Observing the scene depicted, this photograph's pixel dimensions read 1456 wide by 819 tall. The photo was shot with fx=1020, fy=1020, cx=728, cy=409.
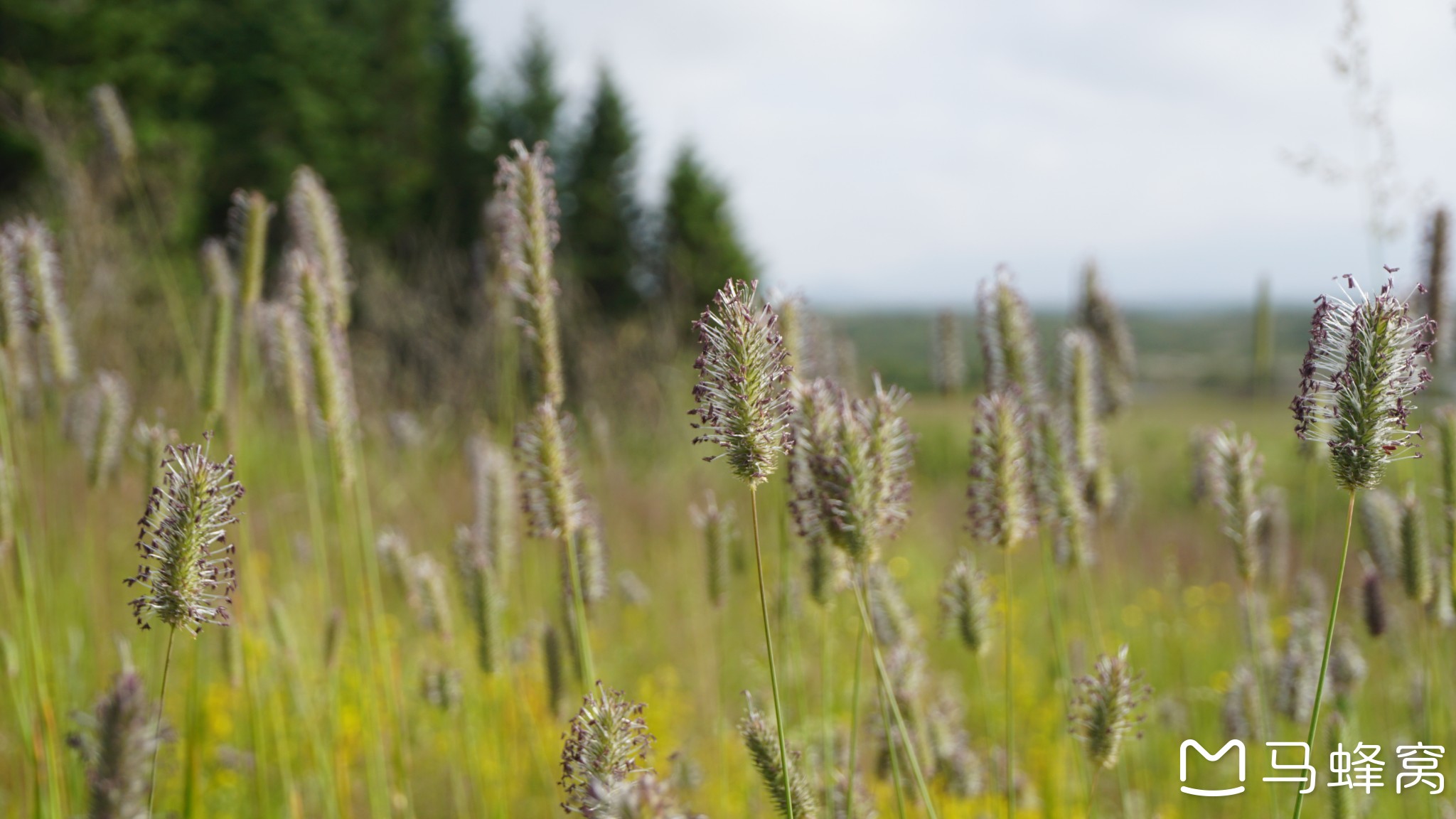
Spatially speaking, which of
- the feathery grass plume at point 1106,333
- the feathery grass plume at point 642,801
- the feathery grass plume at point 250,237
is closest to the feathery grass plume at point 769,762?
the feathery grass plume at point 642,801

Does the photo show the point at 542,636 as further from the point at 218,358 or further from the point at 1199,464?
the point at 1199,464

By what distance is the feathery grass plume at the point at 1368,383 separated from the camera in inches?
55.0

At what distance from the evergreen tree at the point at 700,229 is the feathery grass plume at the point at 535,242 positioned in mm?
22248

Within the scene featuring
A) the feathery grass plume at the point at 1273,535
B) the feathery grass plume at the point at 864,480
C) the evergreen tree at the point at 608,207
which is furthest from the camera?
the evergreen tree at the point at 608,207

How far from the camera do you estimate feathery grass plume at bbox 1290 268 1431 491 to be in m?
1.40

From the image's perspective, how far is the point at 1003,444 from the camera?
1.93 metres

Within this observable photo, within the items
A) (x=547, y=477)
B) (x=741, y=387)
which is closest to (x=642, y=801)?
(x=741, y=387)

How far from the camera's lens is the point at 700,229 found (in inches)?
997

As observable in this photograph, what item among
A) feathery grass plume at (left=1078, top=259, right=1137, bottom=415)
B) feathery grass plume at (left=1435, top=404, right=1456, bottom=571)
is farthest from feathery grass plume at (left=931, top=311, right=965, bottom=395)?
feathery grass plume at (left=1435, top=404, right=1456, bottom=571)

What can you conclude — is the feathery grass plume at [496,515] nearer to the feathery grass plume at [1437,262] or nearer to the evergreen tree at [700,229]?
the feathery grass plume at [1437,262]

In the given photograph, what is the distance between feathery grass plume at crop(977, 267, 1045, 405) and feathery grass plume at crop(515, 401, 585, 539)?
114 cm

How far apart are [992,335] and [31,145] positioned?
2341cm

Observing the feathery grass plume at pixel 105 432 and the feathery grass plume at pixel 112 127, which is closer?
the feathery grass plume at pixel 105 432

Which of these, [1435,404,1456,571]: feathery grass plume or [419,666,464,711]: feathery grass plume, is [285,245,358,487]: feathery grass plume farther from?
[1435,404,1456,571]: feathery grass plume
